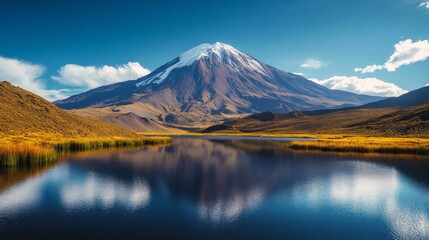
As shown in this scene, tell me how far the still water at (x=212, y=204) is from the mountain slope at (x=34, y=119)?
42534 millimetres

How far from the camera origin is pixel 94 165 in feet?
156

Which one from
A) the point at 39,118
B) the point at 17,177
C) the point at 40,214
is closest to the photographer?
the point at 40,214

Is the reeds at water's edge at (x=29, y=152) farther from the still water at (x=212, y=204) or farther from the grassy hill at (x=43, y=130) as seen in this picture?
the still water at (x=212, y=204)

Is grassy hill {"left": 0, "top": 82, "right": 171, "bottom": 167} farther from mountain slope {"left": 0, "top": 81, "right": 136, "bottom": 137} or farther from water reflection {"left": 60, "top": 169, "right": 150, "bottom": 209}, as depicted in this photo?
water reflection {"left": 60, "top": 169, "right": 150, "bottom": 209}

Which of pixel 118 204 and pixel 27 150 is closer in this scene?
pixel 118 204

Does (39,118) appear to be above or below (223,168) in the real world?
above

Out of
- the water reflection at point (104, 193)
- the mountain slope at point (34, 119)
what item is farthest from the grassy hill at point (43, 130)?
the water reflection at point (104, 193)

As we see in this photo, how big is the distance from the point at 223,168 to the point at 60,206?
27.0m

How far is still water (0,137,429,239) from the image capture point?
20.4m

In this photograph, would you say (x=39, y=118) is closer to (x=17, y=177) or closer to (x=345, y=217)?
(x=17, y=177)

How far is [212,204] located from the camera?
26.6 m

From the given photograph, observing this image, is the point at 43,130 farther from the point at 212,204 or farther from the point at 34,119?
the point at 212,204

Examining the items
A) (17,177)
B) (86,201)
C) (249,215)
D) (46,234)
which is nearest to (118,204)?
(86,201)

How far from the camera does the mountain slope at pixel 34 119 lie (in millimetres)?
77188
